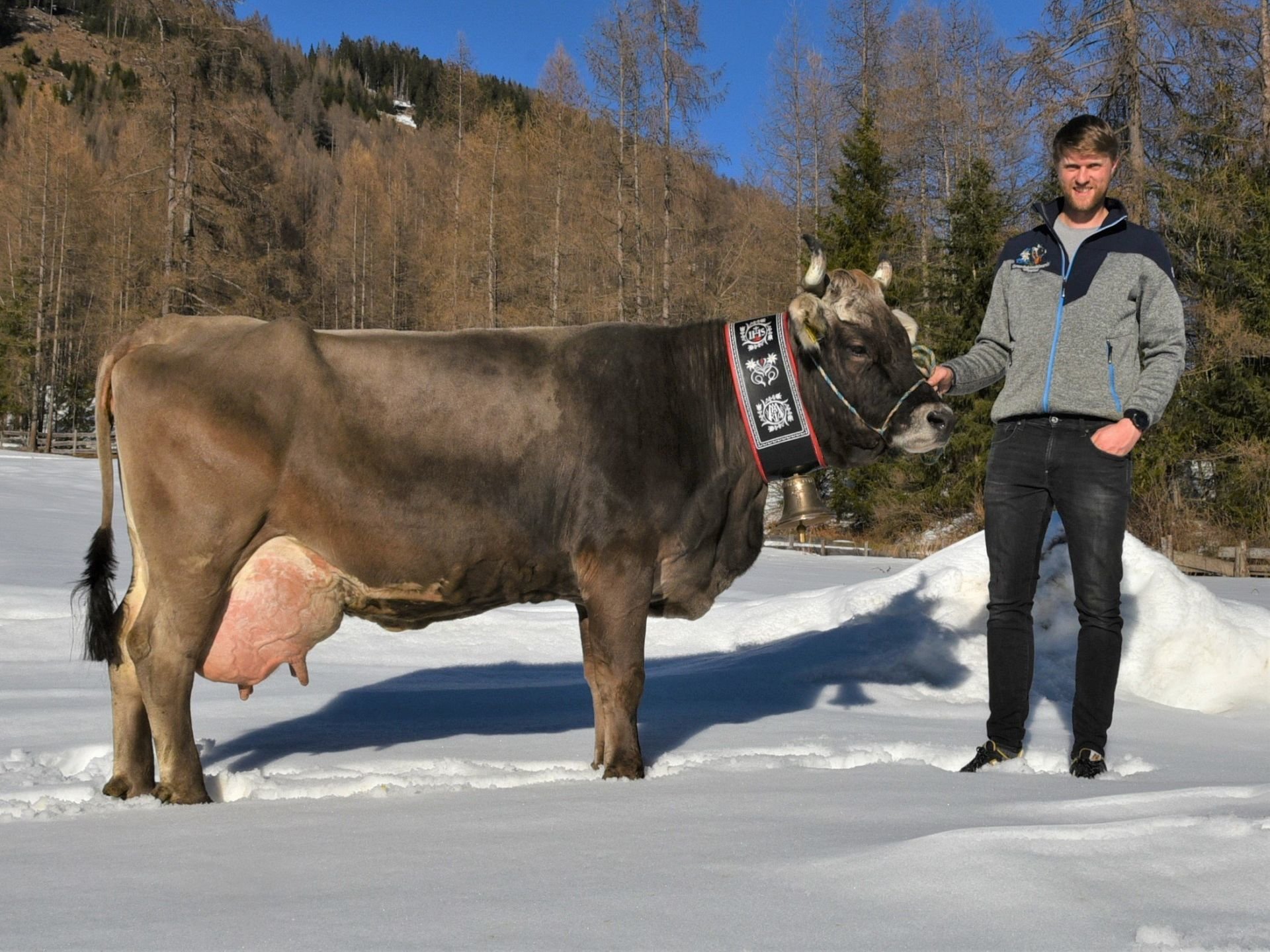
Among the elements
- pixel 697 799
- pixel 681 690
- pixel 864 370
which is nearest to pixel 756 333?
pixel 864 370

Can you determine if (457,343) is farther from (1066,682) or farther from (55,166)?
(55,166)

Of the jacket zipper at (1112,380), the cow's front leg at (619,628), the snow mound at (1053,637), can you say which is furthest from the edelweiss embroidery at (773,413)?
the snow mound at (1053,637)

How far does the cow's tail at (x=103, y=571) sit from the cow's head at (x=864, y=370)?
2.67m

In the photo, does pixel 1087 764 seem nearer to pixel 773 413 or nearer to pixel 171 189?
pixel 773 413

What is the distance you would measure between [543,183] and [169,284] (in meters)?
13.8

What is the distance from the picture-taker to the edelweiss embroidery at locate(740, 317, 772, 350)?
4.38 metres

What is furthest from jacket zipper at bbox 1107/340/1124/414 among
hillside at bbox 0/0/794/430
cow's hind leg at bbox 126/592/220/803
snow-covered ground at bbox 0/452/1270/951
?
hillside at bbox 0/0/794/430

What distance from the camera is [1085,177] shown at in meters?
3.93

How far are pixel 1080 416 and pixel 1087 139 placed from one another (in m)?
1.02

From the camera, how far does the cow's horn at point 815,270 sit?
4.08 meters

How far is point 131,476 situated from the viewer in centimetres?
362

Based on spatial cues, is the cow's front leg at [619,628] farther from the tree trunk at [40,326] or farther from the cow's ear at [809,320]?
the tree trunk at [40,326]

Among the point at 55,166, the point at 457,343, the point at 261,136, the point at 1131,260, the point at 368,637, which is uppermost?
the point at 55,166

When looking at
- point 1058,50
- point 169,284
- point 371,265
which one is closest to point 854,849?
point 1058,50
